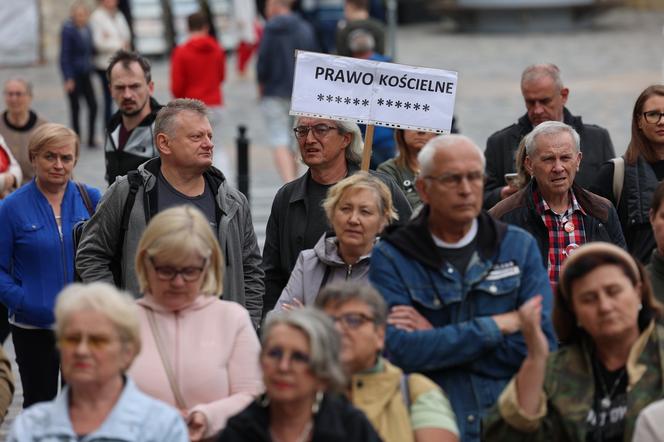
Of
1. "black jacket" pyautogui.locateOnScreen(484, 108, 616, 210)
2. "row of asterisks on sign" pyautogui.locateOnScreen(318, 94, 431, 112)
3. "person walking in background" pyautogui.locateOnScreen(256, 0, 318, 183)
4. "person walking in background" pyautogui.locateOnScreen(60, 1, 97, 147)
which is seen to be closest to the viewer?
"row of asterisks on sign" pyautogui.locateOnScreen(318, 94, 431, 112)

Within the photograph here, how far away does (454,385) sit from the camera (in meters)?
5.52

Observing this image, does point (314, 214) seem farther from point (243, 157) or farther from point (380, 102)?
point (243, 157)

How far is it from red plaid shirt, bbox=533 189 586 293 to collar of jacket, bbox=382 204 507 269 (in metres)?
1.88

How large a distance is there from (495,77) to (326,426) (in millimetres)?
22767

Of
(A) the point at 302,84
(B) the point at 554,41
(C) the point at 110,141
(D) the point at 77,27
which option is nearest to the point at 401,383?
(A) the point at 302,84

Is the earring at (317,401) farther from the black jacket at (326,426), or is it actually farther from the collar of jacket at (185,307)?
the collar of jacket at (185,307)

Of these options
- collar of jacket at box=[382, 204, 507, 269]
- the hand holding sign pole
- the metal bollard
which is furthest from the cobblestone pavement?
collar of jacket at box=[382, 204, 507, 269]

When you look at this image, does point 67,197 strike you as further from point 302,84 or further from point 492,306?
point 492,306

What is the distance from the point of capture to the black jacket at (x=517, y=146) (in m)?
9.00

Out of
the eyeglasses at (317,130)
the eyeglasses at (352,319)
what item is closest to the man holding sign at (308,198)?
the eyeglasses at (317,130)

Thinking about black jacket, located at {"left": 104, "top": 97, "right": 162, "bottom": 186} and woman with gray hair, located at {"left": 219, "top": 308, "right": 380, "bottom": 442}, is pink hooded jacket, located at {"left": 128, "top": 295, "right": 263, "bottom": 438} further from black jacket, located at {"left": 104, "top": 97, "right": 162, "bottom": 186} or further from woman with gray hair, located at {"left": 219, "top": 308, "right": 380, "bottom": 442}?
black jacket, located at {"left": 104, "top": 97, "right": 162, "bottom": 186}

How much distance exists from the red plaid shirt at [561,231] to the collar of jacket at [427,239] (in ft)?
6.16

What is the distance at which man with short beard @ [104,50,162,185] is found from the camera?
30.7ft

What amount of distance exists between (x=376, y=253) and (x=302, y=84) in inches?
105
